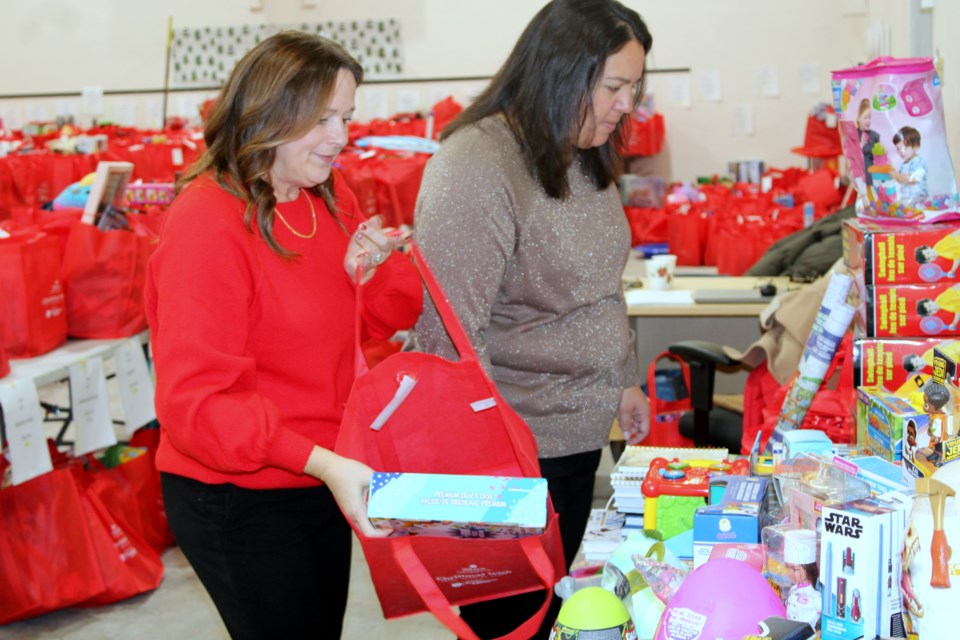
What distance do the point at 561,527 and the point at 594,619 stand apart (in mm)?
831

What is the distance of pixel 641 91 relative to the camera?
2154 mm

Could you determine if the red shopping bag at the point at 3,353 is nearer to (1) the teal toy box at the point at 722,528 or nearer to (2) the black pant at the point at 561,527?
(2) the black pant at the point at 561,527

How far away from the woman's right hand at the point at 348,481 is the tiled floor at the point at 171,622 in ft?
6.39

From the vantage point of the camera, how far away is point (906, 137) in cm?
202

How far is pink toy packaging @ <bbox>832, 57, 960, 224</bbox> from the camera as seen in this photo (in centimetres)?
199

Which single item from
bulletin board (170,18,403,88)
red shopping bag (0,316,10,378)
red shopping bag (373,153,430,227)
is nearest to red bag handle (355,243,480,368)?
red shopping bag (0,316,10,378)

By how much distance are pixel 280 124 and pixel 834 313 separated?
1.07 meters

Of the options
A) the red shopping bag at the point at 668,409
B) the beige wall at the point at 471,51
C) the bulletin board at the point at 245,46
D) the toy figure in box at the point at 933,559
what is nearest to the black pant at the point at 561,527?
the toy figure in box at the point at 933,559

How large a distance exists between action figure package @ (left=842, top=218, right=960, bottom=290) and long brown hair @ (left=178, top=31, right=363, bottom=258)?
0.96m

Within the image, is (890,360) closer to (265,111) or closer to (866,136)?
(866,136)

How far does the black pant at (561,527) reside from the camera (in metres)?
2.11

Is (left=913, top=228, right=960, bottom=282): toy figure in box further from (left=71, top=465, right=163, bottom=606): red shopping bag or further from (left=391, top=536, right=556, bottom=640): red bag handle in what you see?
(left=71, top=465, right=163, bottom=606): red shopping bag


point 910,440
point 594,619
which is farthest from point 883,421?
point 594,619

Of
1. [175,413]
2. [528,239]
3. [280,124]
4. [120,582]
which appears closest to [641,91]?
[528,239]
